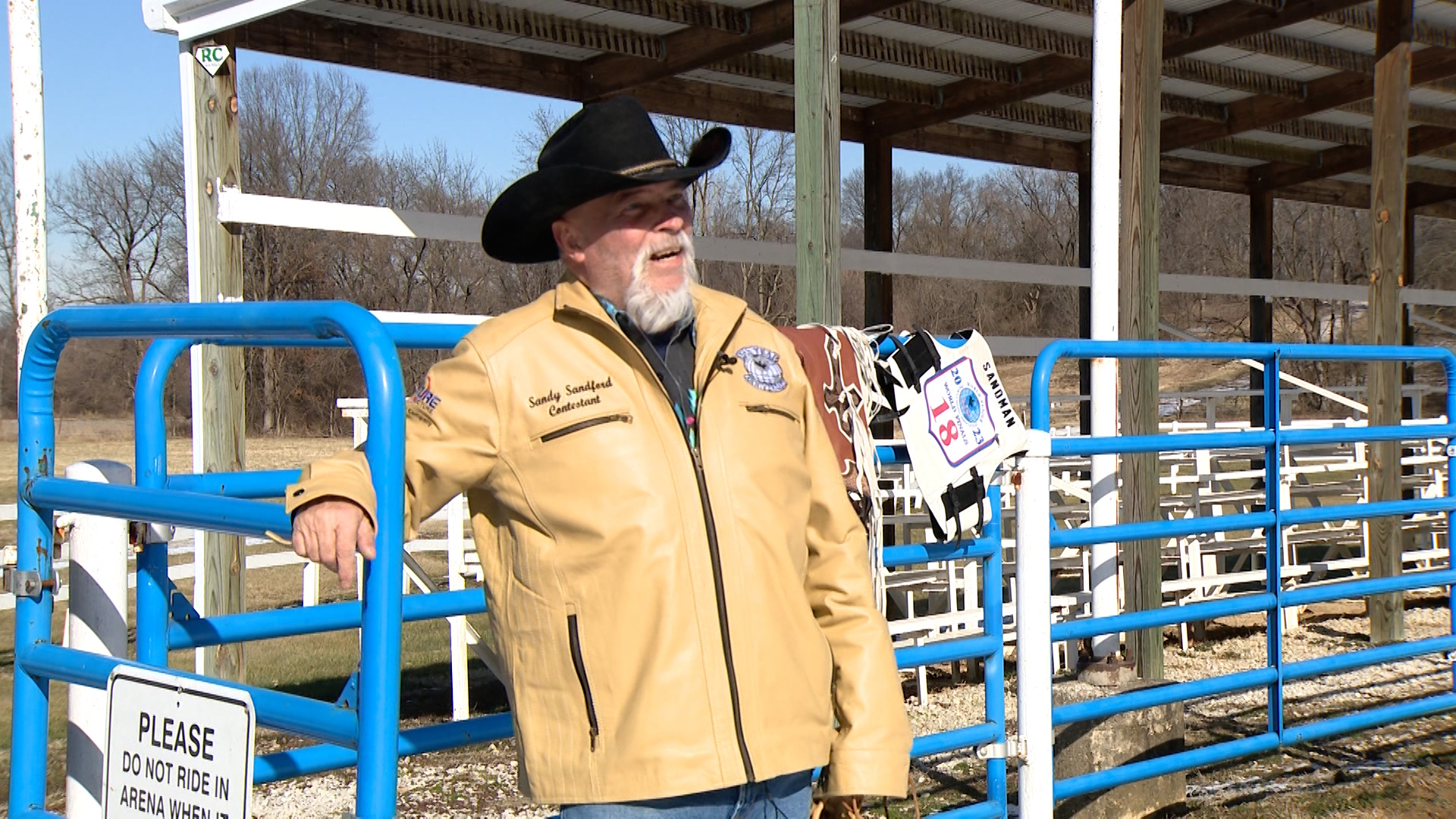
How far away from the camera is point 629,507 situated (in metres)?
1.95

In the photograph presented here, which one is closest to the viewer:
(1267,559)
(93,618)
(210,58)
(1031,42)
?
(93,618)

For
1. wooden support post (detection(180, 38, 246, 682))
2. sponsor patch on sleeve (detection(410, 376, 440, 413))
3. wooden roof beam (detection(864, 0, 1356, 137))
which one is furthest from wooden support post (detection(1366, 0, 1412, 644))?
sponsor patch on sleeve (detection(410, 376, 440, 413))

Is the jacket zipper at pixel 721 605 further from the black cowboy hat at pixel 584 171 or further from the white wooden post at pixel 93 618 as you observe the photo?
the white wooden post at pixel 93 618

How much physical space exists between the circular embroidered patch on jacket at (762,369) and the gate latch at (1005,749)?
1604mm

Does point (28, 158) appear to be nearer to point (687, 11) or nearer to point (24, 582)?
point (24, 582)

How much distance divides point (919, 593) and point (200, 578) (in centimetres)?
476

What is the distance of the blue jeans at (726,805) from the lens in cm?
195

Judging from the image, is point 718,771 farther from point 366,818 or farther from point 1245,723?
point 1245,723

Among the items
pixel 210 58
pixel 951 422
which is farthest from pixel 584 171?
pixel 210 58

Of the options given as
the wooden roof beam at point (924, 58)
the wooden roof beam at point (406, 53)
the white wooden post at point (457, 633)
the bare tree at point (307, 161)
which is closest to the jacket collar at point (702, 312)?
the white wooden post at point (457, 633)

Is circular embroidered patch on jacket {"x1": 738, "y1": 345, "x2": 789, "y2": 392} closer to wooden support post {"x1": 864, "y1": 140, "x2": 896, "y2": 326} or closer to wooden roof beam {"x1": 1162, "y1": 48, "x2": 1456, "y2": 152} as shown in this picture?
wooden support post {"x1": 864, "y1": 140, "x2": 896, "y2": 326}

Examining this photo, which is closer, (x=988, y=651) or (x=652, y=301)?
(x=652, y=301)

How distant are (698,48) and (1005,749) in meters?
5.61

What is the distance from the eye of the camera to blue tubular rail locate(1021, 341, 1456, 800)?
3.78 meters
